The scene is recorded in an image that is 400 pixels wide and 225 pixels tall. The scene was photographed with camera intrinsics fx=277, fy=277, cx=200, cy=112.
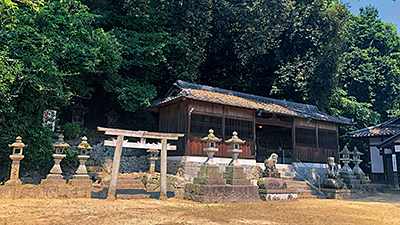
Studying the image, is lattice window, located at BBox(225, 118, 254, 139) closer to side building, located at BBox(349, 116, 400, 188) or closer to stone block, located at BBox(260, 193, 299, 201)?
stone block, located at BBox(260, 193, 299, 201)

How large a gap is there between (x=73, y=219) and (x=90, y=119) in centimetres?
1610

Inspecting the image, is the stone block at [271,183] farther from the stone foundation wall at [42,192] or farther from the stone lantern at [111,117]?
the stone lantern at [111,117]

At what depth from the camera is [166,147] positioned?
12.1 m

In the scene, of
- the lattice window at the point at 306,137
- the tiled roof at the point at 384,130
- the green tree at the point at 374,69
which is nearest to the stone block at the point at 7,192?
the lattice window at the point at 306,137

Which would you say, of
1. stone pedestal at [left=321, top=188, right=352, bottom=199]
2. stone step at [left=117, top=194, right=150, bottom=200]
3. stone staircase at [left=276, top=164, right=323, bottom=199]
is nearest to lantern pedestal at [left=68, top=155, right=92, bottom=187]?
stone step at [left=117, top=194, right=150, bottom=200]

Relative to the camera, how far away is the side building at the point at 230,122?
15.0m

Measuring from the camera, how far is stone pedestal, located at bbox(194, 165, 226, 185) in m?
11.5

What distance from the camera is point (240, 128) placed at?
1655 cm

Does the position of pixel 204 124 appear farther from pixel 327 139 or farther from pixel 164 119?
pixel 327 139

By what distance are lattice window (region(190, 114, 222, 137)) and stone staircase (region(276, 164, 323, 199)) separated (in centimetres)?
474

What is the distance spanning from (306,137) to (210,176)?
10466 mm

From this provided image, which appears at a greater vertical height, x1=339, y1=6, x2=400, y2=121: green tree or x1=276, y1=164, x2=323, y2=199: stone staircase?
x1=339, y1=6, x2=400, y2=121: green tree

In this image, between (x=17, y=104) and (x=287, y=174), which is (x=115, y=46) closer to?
(x=17, y=104)

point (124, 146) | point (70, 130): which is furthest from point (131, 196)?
point (70, 130)
